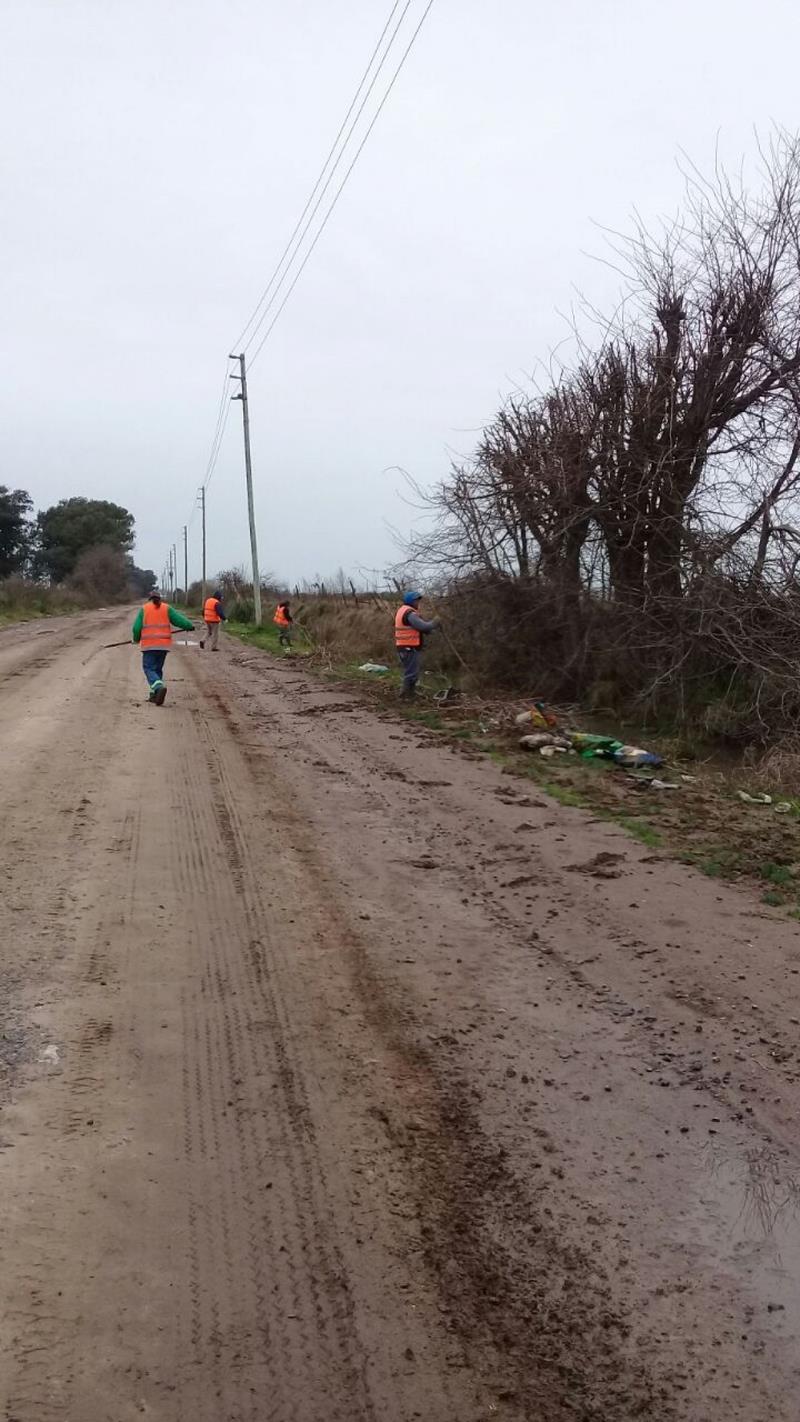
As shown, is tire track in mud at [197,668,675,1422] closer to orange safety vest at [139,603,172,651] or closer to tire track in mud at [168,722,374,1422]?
tire track in mud at [168,722,374,1422]

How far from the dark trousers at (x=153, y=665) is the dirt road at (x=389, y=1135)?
7066mm

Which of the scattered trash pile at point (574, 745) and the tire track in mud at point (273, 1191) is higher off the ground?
the scattered trash pile at point (574, 745)

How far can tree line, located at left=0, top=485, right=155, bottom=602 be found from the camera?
8519 cm

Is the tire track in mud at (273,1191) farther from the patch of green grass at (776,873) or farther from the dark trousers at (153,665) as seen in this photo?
the dark trousers at (153,665)

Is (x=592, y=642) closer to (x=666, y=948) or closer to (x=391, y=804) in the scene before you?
(x=391, y=804)

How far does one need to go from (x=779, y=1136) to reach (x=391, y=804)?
5.24 meters

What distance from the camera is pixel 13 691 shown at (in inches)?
612

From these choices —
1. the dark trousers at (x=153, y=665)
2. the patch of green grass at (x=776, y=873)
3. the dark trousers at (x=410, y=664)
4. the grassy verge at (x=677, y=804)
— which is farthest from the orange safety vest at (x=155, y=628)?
the patch of green grass at (x=776, y=873)

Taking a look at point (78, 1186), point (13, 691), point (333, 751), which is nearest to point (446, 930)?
point (78, 1186)

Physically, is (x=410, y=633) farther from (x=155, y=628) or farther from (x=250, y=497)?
(x=250, y=497)

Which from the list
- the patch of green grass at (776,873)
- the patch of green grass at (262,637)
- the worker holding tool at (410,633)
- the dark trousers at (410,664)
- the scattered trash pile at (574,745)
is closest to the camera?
the patch of green grass at (776,873)

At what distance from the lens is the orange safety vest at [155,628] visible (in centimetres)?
1378

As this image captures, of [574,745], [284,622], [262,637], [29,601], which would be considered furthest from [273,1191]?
[29,601]

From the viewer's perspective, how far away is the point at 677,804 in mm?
8750
